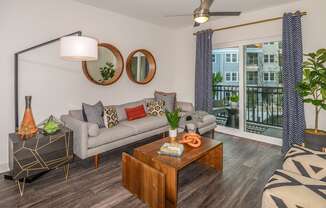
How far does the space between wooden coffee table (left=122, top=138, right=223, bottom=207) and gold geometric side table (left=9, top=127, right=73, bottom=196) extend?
34.7 inches

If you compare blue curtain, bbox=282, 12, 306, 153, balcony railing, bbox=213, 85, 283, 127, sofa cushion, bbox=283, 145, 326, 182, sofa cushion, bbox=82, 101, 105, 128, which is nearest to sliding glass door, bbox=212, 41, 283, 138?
balcony railing, bbox=213, 85, 283, 127

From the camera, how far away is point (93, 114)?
329 cm

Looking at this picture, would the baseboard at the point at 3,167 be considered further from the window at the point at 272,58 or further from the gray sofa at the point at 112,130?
the window at the point at 272,58

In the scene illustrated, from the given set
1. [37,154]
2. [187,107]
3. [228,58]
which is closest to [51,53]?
[37,154]

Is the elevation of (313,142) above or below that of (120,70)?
below

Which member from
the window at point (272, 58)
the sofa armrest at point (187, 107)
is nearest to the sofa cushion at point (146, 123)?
the sofa armrest at point (187, 107)

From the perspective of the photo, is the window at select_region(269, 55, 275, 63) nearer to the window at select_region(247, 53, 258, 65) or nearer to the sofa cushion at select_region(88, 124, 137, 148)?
Result: the window at select_region(247, 53, 258, 65)

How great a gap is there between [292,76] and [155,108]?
2654 mm

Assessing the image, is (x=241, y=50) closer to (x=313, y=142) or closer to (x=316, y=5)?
(x=316, y=5)

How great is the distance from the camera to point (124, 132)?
10.8 ft

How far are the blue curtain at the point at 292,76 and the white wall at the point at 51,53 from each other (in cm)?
302

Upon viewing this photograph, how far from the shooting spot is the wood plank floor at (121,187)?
6.91 ft

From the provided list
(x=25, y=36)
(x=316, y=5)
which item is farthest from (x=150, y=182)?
(x=316, y=5)

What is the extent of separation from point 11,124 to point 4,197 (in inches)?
45.1
